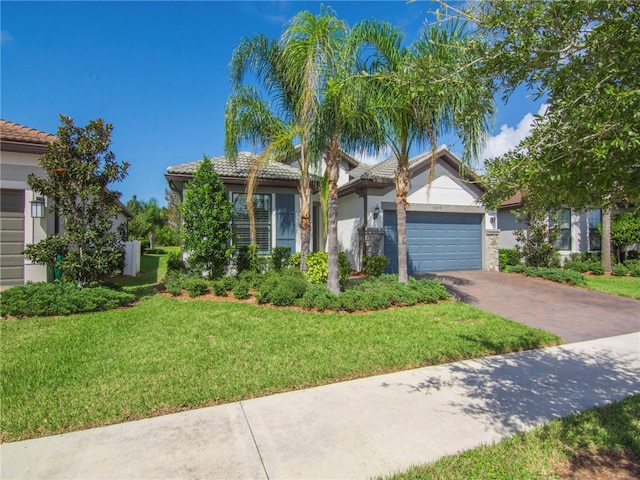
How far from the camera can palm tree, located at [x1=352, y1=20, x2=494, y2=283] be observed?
8.56 ft

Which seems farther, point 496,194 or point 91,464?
point 91,464

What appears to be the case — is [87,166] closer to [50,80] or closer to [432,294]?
[50,80]

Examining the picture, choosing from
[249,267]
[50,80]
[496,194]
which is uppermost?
[50,80]

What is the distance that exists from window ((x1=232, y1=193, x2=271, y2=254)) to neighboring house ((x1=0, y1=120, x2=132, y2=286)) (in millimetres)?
5327

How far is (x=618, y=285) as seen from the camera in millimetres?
12531

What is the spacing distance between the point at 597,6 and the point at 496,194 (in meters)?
1.24

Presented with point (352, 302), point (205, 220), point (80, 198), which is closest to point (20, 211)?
point (80, 198)

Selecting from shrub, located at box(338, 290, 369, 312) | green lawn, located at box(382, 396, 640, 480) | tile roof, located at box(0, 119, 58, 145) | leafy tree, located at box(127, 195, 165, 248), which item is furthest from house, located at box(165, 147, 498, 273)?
leafy tree, located at box(127, 195, 165, 248)

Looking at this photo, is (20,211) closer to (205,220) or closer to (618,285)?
(205,220)

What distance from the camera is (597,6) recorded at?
195 cm

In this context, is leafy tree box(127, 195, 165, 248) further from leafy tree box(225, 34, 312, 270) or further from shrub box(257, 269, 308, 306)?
shrub box(257, 269, 308, 306)

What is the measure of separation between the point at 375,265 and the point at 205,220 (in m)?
6.17

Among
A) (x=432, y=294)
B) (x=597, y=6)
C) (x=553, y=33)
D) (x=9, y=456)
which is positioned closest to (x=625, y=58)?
(x=597, y=6)

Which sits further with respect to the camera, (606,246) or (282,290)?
(606,246)
